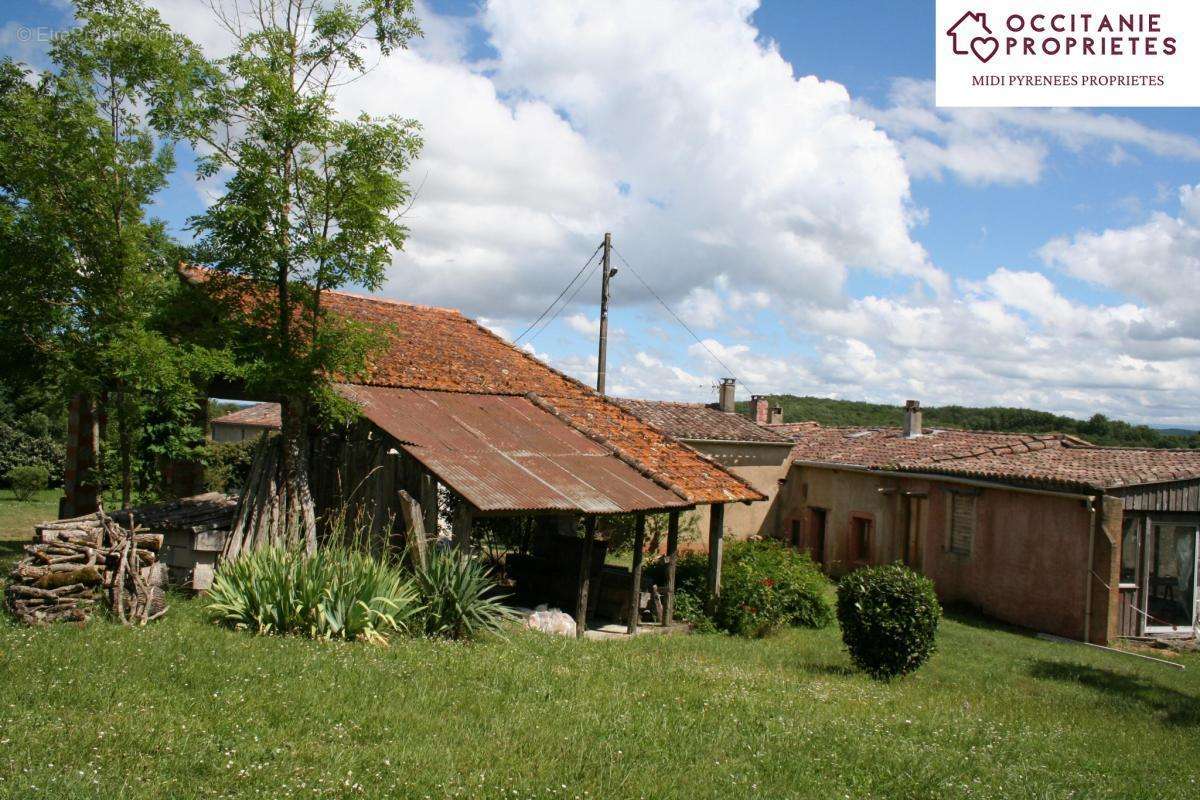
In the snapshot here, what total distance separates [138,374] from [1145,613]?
756 inches

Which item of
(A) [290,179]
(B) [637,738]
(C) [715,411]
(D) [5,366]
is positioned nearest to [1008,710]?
(B) [637,738]

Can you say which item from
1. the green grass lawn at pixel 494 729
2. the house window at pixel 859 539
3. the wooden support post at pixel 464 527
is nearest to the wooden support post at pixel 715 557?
the green grass lawn at pixel 494 729

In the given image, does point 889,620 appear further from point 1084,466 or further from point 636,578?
point 1084,466

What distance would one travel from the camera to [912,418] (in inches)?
1059

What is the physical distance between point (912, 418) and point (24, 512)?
27453 mm

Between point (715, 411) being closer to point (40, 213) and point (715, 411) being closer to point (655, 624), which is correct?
point (655, 624)

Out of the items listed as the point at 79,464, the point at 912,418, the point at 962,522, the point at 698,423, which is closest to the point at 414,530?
the point at 79,464

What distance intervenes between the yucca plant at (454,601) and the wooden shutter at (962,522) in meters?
15.0

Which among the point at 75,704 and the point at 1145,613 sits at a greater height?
the point at 75,704

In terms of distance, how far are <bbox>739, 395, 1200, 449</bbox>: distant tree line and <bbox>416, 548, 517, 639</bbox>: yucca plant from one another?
27094 millimetres

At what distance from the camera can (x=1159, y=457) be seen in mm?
20172

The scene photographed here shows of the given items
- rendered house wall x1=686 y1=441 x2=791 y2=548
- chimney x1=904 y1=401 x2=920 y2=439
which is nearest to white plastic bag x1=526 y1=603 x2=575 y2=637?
rendered house wall x1=686 y1=441 x2=791 y2=548

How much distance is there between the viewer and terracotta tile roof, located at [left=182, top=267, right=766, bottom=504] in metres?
14.0

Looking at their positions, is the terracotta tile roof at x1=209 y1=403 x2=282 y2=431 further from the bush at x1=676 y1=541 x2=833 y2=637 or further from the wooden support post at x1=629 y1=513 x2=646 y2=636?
the wooden support post at x1=629 y1=513 x2=646 y2=636
